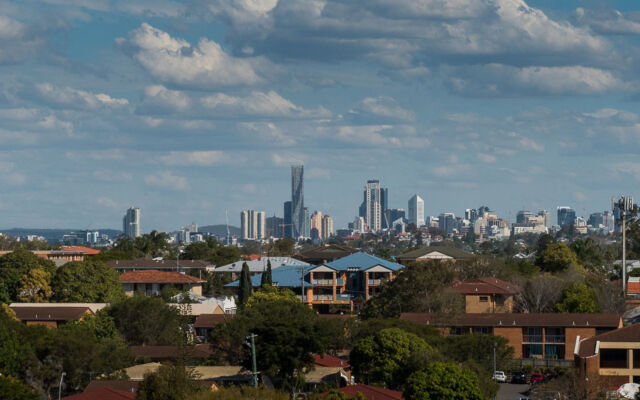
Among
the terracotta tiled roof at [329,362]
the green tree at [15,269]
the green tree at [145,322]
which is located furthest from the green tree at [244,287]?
the terracotta tiled roof at [329,362]

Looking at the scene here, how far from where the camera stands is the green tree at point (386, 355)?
185ft

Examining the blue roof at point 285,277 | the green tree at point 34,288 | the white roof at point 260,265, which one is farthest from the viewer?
the white roof at point 260,265

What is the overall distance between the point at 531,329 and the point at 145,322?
966 inches

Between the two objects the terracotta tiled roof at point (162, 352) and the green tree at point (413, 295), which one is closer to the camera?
the terracotta tiled roof at point (162, 352)

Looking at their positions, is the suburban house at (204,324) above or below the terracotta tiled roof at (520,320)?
below

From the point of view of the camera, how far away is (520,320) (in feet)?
246

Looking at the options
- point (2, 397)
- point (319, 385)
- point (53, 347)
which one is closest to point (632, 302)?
point (319, 385)

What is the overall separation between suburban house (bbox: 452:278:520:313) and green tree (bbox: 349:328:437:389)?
91.8ft

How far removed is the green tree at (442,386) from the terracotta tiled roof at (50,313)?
119 feet

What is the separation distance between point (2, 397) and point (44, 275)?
52.4m

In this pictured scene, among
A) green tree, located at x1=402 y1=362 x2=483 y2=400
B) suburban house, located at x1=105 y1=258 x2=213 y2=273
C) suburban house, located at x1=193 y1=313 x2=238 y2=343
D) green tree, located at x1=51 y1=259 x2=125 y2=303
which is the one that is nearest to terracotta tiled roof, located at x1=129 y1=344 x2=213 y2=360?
suburban house, located at x1=193 y1=313 x2=238 y2=343

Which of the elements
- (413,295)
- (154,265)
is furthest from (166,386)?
(154,265)

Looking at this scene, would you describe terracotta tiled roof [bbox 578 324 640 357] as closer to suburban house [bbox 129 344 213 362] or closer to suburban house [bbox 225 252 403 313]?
suburban house [bbox 129 344 213 362]

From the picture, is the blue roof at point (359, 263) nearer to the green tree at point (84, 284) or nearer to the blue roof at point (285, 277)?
the blue roof at point (285, 277)
